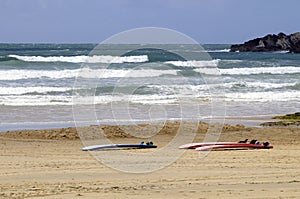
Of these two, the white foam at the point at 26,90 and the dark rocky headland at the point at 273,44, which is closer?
the white foam at the point at 26,90

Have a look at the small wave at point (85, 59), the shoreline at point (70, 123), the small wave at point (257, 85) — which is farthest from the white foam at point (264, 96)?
the small wave at point (85, 59)

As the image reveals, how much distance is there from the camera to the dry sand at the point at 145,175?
9.31 metres

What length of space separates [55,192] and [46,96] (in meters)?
18.5

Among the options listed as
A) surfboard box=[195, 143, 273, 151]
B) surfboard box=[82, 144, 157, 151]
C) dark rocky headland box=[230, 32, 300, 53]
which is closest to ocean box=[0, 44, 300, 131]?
surfboard box=[195, 143, 273, 151]

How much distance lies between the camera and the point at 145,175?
1105cm

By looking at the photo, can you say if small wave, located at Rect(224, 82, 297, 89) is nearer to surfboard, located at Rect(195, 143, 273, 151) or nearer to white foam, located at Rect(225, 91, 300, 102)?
white foam, located at Rect(225, 91, 300, 102)

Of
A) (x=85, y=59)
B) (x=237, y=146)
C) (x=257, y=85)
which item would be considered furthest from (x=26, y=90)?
(x=85, y=59)

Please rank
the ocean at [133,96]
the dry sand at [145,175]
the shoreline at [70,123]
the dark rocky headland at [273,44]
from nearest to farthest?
the dry sand at [145,175] → the shoreline at [70,123] → the ocean at [133,96] → the dark rocky headland at [273,44]

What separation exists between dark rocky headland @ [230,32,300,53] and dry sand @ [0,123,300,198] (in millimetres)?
82835

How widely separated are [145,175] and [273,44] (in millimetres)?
91603

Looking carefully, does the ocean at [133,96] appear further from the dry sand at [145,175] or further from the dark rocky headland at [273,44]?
the dark rocky headland at [273,44]

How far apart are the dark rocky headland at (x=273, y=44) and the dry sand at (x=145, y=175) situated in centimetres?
8283

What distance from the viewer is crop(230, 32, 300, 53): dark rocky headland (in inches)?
3841

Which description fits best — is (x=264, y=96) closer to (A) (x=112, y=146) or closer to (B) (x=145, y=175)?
(A) (x=112, y=146)
